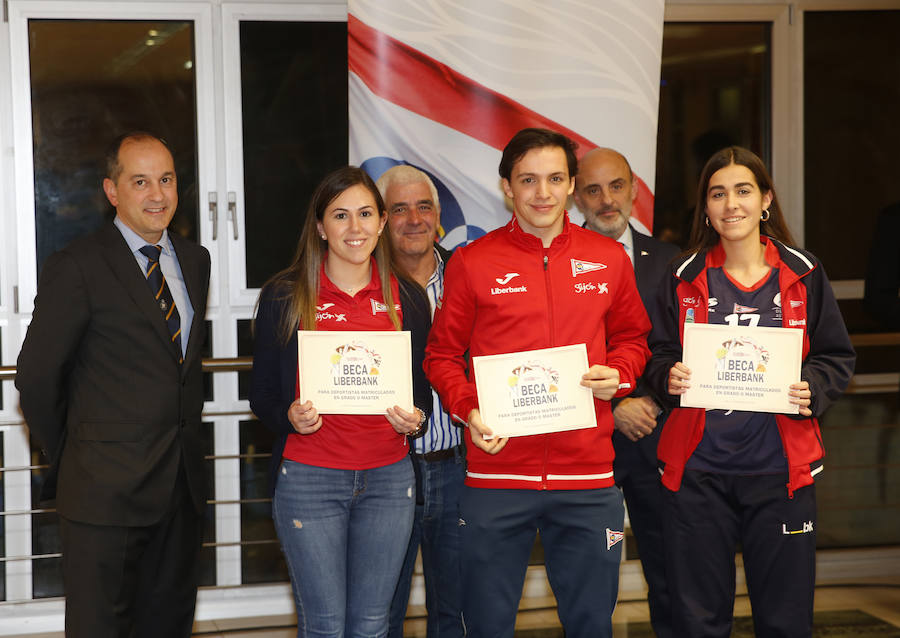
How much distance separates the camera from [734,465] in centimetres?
246

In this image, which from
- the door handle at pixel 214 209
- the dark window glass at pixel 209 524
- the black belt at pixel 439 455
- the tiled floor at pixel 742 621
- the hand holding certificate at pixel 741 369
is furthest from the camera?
the dark window glass at pixel 209 524

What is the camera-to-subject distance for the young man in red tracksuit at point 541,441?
7.68ft

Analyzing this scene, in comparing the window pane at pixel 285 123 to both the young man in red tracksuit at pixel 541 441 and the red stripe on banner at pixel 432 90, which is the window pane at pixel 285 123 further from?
the young man in red tracksuit at pixel 541 441

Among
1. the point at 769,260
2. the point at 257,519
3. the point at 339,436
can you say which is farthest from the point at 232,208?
the point at 769,260

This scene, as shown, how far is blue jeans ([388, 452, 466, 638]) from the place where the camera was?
2.71 meters

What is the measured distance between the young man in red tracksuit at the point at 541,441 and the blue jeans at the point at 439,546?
31 centimetres

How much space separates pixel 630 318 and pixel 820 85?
3060mm

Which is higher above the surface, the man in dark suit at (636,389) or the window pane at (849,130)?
the window pane at (849,130)

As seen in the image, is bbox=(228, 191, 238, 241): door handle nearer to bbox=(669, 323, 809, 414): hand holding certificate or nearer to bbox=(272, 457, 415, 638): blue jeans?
bbox=(272, 457, 415, 638): blue jeans

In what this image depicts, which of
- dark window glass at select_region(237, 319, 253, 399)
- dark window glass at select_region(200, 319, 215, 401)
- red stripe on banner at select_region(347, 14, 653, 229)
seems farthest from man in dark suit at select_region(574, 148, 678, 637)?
dark window glass at select_region(200, 319, 215, 401)

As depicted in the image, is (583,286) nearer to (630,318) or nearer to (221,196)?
(630,318)

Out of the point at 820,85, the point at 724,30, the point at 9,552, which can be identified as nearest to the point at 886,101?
the point at 820,85

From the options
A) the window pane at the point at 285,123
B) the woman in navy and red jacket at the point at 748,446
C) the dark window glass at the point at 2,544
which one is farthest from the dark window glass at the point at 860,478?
the dark window glass at the point at 2,544

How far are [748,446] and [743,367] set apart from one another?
0.22 m
